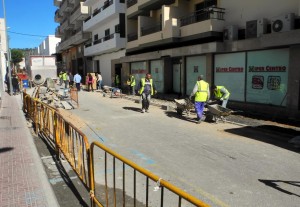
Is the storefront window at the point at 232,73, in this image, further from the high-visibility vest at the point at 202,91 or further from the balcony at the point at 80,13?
the balcony at the point at 80,13

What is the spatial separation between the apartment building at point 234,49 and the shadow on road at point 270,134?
2315mm

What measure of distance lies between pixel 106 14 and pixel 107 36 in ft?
7.48

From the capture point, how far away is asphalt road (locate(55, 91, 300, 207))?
5.00 meters

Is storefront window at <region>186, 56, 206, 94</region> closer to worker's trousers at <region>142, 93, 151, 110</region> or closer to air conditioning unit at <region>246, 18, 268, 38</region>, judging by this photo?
air conditioning unit at <region>246, 18, 268, 38</region>

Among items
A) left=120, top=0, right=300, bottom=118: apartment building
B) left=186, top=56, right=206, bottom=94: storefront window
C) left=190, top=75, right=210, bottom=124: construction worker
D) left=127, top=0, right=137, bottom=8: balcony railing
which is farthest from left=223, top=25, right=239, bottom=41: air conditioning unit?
left=127, top=0, right=137, bottom=8: balcony railing

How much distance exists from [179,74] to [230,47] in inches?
259

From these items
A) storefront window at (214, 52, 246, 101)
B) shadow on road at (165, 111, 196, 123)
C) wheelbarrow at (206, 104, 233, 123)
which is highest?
storefront window at (214, 52, 246, 101)

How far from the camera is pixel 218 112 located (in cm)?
1112

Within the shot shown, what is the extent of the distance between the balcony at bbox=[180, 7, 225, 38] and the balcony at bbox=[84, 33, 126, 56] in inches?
423

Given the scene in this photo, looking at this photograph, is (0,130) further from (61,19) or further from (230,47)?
(61,19)

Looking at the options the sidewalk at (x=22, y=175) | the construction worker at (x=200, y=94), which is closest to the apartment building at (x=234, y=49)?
the construction worker at (x=200, y=94)

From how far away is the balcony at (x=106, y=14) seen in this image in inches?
1152

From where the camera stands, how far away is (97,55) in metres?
39.8

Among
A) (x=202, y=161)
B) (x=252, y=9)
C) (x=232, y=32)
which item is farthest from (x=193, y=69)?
(x=202, y=161)
